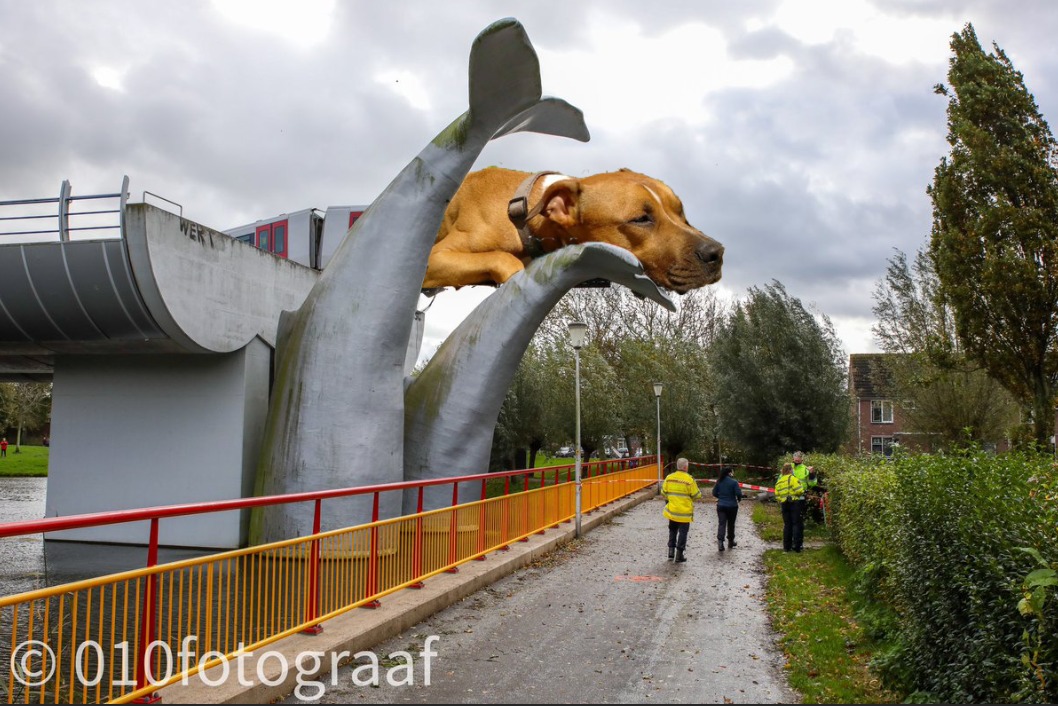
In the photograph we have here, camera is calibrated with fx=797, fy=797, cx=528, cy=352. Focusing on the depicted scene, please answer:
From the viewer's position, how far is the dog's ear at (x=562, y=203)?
44.3 feet

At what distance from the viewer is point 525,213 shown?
1357 cm

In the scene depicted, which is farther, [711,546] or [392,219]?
[711,546]

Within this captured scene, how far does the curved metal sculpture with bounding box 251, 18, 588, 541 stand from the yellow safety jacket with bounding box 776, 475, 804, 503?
19.5 ft

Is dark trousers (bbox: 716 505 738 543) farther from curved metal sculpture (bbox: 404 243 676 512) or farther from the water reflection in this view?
the water reflection

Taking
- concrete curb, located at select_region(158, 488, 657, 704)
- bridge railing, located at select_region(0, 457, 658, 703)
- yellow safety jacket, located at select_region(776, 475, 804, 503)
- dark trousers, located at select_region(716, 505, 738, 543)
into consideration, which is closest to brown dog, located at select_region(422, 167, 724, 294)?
yellow safety jacket, located at select_region(776, 475, 804, 503)

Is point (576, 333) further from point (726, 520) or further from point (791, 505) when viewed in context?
point (791, 505)

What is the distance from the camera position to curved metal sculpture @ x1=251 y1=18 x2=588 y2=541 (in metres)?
11.0

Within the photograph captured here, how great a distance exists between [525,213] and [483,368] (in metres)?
2.91

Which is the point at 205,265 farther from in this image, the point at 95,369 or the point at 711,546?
the point at 711,546

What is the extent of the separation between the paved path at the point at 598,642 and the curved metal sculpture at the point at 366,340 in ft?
9.64

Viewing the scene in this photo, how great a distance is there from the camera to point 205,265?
12500 mm

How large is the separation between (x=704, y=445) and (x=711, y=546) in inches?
955

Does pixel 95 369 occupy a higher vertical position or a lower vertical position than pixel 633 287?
lower

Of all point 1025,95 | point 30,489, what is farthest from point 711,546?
point 30,489
